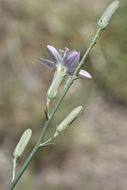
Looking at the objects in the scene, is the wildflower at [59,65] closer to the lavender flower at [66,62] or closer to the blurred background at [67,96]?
the lavender flower at [66,62]

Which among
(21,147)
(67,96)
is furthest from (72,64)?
(67,96)

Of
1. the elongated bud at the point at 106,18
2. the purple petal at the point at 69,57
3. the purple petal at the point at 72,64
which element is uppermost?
the elongated bud at the point at 106,18

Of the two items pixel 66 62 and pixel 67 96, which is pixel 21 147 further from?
pixel 67 96

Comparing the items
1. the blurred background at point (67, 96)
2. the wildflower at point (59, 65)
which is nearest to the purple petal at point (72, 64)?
the wildflower at point (59, 65)

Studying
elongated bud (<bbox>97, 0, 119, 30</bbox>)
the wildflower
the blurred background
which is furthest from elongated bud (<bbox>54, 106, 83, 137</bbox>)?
the blurred background

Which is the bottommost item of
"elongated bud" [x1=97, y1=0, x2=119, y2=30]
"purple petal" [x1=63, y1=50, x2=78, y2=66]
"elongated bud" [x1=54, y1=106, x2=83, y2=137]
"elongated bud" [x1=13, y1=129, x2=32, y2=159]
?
"elongated bud" [x1=13, y1=129, x2=32, y2=159]

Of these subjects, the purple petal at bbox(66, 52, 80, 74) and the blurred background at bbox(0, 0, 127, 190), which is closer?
the purple petal at bbox(66, 52, 80, 74)

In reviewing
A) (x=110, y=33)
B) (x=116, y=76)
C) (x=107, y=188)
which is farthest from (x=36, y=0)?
(x=107, y=188)

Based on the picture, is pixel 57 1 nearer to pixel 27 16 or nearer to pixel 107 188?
pixel 27 16

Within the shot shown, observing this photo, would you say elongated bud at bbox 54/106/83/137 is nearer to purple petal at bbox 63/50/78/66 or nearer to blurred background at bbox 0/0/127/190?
purple petal at bbox 63/50/78/66
